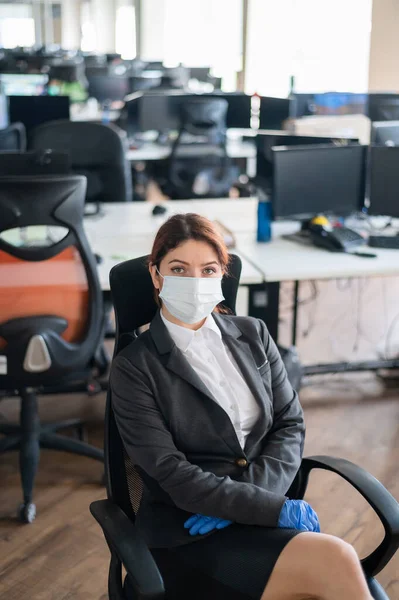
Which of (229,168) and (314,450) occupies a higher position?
(229,168)

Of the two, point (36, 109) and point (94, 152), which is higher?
point (36, 109)

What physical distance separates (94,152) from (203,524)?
2830 millimetres

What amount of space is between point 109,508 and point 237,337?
498 millimetres

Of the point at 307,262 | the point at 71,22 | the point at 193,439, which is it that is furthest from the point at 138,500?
the point at 71,22

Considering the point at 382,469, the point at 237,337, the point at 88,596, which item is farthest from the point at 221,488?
the point at 382,469

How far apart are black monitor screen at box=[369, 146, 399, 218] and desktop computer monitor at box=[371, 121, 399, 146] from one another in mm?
361

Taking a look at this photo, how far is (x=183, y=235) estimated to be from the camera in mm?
1665

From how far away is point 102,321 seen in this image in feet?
8.59

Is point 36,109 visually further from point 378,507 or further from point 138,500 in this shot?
point 378,507

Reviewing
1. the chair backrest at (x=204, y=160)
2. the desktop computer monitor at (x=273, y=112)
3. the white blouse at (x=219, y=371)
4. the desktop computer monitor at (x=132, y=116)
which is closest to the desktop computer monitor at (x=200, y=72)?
the desktop computer monitor at (x=132, y=116)

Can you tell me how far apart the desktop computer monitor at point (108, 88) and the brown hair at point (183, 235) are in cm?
634

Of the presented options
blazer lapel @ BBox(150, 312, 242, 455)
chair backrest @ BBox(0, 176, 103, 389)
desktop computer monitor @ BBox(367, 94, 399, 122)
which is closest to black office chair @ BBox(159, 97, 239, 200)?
desktop computer monitor @ BBox(367, 94, 399, 122)

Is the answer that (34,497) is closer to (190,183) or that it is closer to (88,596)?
(88,596)

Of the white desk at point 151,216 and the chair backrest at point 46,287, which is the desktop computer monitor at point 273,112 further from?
the chair backrest at point 46,287
